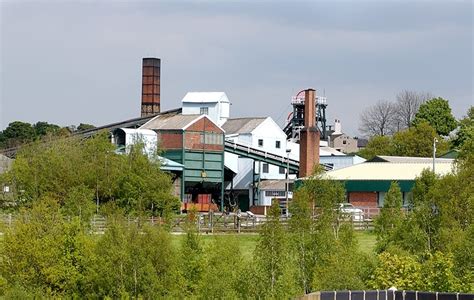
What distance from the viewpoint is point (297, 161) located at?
3637 inches

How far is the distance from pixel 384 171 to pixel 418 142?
30.3 m

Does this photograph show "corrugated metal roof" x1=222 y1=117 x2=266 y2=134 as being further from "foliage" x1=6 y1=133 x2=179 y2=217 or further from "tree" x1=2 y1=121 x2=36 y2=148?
"tree" x1=2 y1=121 x2=36 y2=148

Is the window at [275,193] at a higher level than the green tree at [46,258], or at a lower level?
higher

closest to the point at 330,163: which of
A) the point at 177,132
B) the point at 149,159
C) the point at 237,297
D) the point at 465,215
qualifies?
the point at 177,132

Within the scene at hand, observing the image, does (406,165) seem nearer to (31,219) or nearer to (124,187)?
(124,187)

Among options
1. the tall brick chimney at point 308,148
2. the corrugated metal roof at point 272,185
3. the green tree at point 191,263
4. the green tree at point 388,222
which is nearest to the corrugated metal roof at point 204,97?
the corrugated metal roof at point 272,185

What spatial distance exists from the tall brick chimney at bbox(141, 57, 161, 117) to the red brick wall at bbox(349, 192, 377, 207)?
3267 centimetres

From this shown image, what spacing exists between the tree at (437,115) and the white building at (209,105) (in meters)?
23.7

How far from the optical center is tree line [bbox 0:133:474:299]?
27766 millimetres

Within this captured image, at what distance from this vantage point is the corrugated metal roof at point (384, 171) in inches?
2776

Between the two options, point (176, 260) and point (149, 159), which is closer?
point (176, 260)

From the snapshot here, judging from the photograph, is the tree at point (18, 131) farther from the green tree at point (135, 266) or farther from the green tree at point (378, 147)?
the green tree at point (135, 266)

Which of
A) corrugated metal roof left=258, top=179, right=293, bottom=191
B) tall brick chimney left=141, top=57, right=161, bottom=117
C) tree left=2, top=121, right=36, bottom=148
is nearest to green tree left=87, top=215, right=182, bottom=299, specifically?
corrugated metal roof left=258, top=179, right=293, bottom=191

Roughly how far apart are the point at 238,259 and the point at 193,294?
158cm
